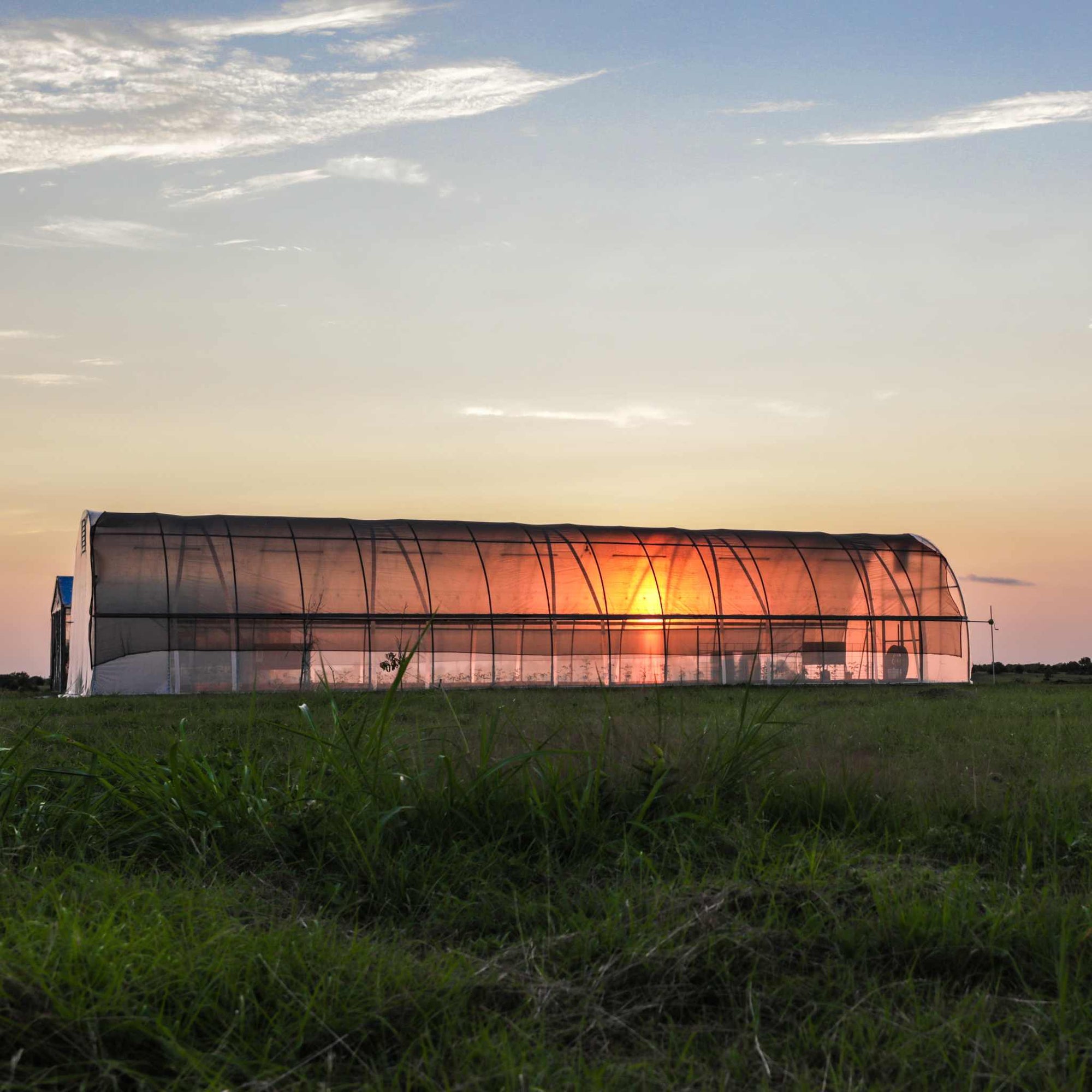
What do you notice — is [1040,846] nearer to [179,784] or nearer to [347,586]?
[179,784]

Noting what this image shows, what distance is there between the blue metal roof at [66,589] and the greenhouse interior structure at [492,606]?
4.80 metres

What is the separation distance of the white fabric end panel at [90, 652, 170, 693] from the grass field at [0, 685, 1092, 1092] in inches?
897

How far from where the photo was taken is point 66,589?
1580 inches

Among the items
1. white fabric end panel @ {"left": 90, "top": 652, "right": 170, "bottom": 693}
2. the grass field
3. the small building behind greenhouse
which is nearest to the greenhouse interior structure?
white fabric end panel @ {"left": 90, "top": 652, "right": 170, "bottom": 693}

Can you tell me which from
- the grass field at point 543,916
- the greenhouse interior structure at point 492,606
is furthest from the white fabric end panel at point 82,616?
the grass field at point 543,916

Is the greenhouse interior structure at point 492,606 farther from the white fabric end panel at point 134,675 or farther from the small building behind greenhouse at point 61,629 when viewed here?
the small building behind greenhouse at point 61,629

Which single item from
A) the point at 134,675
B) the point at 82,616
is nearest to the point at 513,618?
the point at 134,675

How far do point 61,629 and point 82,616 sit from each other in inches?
375

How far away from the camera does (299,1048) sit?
11.3 ft

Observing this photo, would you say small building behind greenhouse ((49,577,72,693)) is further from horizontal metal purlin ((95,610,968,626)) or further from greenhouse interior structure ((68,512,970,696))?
horizontal metal purlin ((95,610,968,626))

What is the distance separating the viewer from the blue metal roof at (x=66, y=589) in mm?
38938

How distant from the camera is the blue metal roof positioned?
128 feet

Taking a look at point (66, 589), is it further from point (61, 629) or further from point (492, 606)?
point (492, 606)

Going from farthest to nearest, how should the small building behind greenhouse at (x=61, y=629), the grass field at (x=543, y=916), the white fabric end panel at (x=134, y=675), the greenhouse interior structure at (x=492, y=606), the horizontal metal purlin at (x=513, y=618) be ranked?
1. the small building behind greenhouse at (x=61, y=629)
2. the greenhouse interior structure at (x=492, y=606)
3. the horizontal metal purlin at (x=513, y=618)
4. the white fabric end panel at (x=134, y=675)
5. the grass field at (x=543, y=916)
